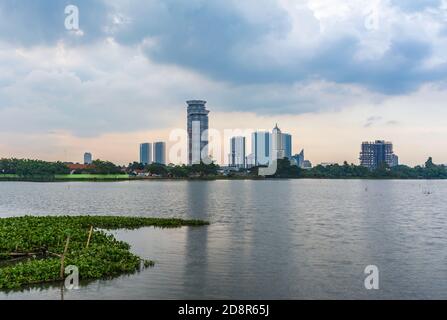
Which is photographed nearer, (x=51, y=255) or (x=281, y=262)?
(x=51, y=255)

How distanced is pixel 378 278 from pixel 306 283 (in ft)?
16.7

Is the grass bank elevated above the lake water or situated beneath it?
elevated above

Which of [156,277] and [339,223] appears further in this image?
[339,223]

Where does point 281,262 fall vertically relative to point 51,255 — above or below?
below

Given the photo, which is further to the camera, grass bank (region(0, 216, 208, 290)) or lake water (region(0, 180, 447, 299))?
grass bank (region(0, 216, 208, 290))

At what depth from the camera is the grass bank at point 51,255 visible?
2655cm

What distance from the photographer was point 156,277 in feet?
95.7

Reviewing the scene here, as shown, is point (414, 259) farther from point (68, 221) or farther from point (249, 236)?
point (68, 221)

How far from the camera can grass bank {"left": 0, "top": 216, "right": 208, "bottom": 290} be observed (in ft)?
87.1

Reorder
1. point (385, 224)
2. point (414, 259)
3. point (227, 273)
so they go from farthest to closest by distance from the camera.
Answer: point (385, 224) → point (414, 259) → point (227, 273)

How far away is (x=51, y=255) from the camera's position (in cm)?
3331

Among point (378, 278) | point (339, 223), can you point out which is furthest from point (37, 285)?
point (339, 223)

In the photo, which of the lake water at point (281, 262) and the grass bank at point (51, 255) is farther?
the grass bank at point (51, 255)

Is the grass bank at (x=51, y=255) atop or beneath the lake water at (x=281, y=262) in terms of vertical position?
atop
